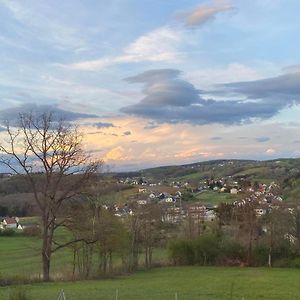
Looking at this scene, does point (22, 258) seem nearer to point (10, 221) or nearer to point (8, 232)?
point (8, 232)

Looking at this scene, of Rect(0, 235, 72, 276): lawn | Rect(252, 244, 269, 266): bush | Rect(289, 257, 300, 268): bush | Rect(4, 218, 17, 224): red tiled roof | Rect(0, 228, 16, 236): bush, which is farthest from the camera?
Rect(4, 218, 17, 224): red tiled roof

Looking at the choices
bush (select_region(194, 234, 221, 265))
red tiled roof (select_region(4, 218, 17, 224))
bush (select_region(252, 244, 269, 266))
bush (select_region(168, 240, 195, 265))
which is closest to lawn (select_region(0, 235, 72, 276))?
bush (select_region(168, 240, 195, 265))

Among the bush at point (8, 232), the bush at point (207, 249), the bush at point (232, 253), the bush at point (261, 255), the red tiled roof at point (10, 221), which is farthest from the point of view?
the red tiled roof at point (10, 221)

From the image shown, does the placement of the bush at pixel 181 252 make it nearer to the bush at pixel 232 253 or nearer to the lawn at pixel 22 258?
the bush at pixel 232 253

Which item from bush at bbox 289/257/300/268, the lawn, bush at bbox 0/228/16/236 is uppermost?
bush at bbox 0/228/16/236

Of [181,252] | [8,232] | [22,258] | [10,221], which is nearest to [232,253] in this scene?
[181,252]

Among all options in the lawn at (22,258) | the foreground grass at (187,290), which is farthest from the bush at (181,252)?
the foreground grass at (187,290)

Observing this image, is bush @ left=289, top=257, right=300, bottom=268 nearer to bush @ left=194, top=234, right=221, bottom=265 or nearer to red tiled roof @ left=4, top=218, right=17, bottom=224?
bush @ left=194, top=234, right=221, bottom=265

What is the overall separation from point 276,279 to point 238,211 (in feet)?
83.9

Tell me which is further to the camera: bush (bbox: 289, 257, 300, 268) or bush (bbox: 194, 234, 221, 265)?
bush (bbox: 194, 234, 221, 265)

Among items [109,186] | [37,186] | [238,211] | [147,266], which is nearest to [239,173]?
[238,211]

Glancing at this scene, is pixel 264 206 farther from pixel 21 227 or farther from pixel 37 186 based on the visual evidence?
pixel 21 227

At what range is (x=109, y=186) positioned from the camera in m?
52.8

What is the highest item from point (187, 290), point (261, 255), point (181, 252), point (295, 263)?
point (187, 290)
